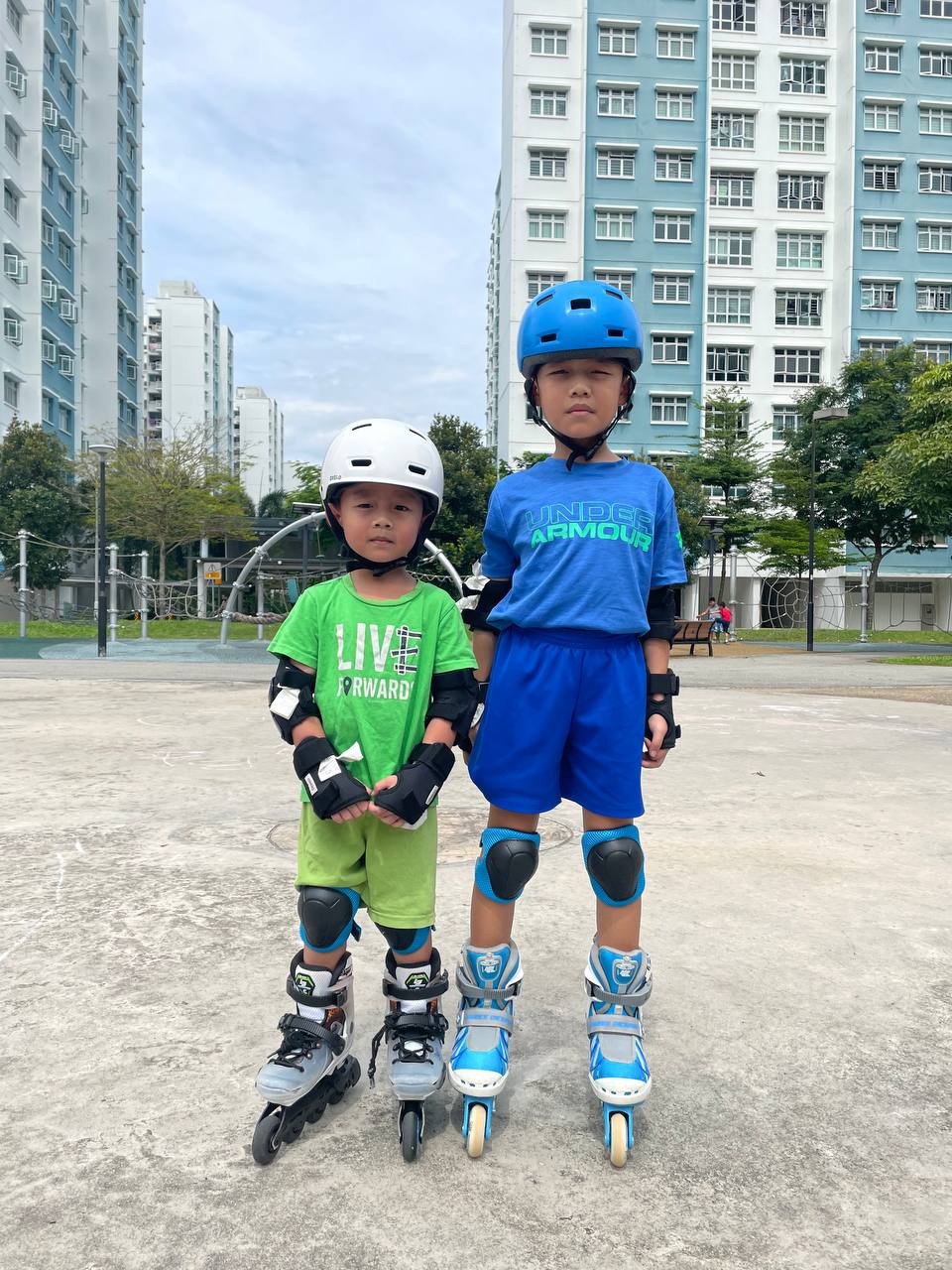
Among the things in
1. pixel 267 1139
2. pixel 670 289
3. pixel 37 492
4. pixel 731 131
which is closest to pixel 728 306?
pixel 670 289

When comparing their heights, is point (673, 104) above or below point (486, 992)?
above

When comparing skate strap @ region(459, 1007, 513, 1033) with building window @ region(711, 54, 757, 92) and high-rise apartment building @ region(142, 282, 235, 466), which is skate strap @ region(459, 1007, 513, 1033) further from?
high-rise apartment building @ region(142, 282, 235, 466)

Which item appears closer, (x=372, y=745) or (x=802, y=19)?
(x=372, y=745)

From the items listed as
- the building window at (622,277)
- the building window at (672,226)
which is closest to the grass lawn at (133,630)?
the building window at (622,277)

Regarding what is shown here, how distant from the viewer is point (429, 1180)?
71.4 inches

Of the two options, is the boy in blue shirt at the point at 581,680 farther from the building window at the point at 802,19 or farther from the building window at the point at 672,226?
the building window at the point at 802,19

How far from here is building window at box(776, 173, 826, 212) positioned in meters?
42.2

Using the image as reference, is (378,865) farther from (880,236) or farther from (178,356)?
(178,356)

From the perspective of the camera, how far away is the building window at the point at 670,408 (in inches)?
1641

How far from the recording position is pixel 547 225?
4128 cm

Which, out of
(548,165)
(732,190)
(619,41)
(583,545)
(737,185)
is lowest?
(583,545)

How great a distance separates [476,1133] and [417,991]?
0.33m

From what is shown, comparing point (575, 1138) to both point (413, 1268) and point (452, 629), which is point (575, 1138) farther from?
point (452, 629)

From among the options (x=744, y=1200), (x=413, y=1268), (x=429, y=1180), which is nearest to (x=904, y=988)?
(x=744, y=1200)
